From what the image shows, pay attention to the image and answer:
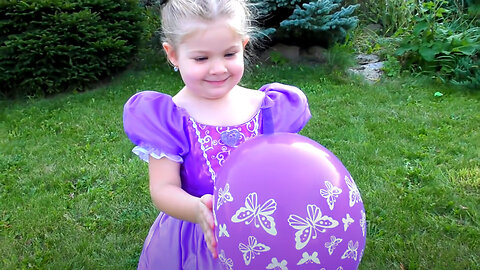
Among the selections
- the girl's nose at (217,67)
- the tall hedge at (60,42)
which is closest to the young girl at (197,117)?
the girl's nose at (217,67)

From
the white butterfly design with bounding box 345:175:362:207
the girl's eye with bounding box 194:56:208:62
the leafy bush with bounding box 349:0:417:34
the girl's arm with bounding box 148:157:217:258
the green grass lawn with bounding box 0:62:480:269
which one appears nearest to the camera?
the white butterfly design with bounding box 345:175:362:207

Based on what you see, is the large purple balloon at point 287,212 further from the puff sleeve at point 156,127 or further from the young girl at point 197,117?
the puff sleeve at point 156,127

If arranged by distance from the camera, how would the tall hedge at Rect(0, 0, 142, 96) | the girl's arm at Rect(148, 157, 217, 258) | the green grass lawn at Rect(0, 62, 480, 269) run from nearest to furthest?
the girl's arm at Rect(148, 157, 217, 258) < the green grass lawn at Rect(0, 62, 480, 269) < the tall hedge at Rect(0, 0, 142, 96)

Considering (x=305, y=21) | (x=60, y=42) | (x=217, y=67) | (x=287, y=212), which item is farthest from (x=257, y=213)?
(x=305, y=21)

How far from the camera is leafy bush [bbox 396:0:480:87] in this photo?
557cm

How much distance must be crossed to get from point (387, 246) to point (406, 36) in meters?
4.04

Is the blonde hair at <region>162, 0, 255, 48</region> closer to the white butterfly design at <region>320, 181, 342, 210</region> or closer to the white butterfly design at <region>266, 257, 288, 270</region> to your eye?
the white butterfly design at <region>320, 181, 342, 210</region>

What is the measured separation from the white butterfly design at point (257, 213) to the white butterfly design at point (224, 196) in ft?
0.16

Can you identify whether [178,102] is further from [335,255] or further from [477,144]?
[477,144]

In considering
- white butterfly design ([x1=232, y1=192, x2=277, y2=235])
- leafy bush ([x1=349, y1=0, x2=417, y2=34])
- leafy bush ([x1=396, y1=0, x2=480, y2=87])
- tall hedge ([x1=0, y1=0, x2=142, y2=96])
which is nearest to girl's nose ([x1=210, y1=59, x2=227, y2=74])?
white butterfly design ([x1=232, y1=192, x2=277, y2=235])

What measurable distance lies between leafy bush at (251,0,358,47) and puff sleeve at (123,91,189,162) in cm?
404

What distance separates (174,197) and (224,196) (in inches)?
13.0

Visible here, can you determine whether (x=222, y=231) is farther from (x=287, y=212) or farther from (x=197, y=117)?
(x=197, y=117)

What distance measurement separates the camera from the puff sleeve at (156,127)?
5.84 ft
